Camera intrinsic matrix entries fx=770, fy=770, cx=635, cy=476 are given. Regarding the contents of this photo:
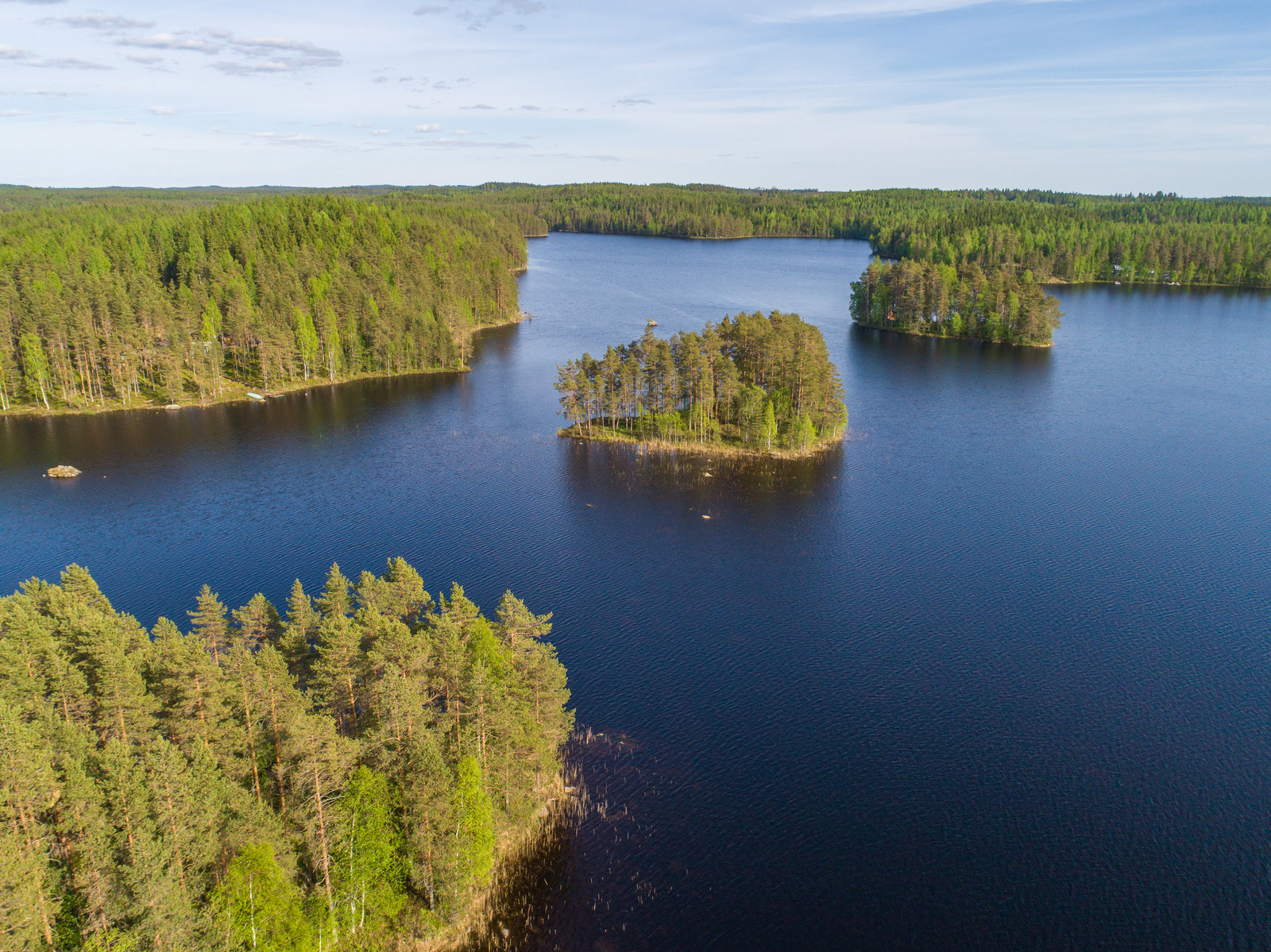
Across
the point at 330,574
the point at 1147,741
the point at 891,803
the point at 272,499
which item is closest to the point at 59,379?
the point at 272,499

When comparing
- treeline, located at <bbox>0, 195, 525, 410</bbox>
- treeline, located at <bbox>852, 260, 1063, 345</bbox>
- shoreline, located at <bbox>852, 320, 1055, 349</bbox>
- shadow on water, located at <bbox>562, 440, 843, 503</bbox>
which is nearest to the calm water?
shadow on water, located at <bbox>562, 440, 843, 503</bbox>

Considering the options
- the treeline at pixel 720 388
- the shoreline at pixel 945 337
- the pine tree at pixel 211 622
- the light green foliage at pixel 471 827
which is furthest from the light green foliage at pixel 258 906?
the shoreline at pixel 945 337

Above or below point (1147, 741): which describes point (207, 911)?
above

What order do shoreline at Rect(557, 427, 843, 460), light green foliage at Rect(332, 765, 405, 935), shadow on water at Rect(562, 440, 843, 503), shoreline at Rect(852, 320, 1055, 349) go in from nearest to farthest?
light green foliage at Rect(332, 765, 405, 935), shadow on water at Rect(562, 440, 843, 503), shoreline at Rect(557, 427, 843, 460), shoreline at Rect(852, 320, 1055, 349)

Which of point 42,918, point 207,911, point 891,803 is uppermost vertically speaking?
point 42,918

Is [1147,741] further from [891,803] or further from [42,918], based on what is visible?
[42,918]

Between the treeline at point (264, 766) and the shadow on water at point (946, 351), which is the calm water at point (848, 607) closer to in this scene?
the treeline at point (264, 766)

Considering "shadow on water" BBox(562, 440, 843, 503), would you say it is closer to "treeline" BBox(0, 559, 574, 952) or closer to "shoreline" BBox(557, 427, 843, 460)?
"shoreline" BBox(557, 427, 843, 460)
